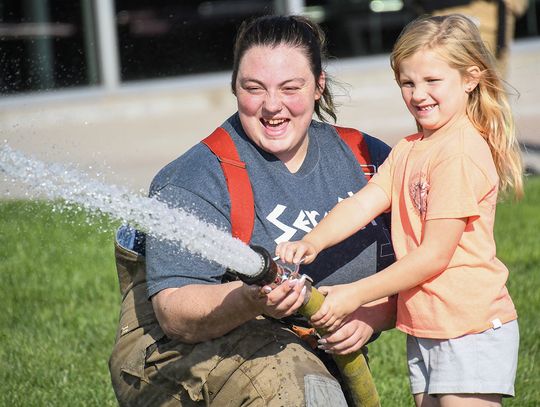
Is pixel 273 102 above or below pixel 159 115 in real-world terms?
above

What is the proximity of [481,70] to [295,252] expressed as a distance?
78 centimetres

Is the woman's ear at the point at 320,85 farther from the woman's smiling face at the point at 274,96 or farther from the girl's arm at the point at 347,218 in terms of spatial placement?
the girl's arm at the point at 347,218

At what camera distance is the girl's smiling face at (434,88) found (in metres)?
3.10

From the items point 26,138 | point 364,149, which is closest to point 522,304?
point 364,149

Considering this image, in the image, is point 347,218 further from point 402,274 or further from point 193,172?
point 193,172

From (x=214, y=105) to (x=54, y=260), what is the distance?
4.94 meters

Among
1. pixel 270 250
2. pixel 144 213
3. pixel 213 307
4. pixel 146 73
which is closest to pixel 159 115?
pixel 146 73

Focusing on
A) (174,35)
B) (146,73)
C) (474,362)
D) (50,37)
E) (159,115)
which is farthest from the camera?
(174,35)

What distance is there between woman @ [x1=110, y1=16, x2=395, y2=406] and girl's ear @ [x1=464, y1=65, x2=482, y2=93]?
522 mm

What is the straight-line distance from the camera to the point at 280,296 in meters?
2.78

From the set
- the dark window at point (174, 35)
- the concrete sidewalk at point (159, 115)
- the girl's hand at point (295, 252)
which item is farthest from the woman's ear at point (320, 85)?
the dark window at point (174, 35)

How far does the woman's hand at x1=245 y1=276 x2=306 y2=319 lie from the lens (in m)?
2.77

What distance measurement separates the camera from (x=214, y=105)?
11.3 meters

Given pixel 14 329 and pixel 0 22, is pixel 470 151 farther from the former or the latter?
pixel 0 22
